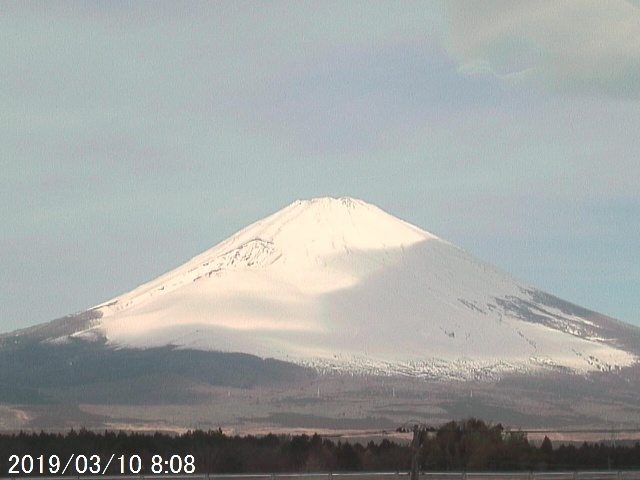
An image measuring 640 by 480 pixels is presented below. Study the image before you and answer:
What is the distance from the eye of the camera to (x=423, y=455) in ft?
359

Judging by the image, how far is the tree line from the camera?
338 feet

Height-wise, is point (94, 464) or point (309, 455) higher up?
point (309, 455)

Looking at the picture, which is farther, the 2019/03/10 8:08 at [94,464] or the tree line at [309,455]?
the tree line at [309,455]

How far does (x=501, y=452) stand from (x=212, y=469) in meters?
18.5

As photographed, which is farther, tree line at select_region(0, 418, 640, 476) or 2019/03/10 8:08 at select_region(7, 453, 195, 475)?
tree line at select_region(0, 418, 640, 476)

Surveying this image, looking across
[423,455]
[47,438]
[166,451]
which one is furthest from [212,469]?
[47,438]

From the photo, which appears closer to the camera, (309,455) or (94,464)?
(94,464)

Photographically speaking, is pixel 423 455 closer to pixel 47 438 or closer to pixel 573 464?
pixel 573 464

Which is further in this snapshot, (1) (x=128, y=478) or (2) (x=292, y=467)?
(2) (x=292, y=467)

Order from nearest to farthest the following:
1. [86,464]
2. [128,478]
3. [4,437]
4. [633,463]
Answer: [128,478] → [86,464] → [633,463] → [4,437]

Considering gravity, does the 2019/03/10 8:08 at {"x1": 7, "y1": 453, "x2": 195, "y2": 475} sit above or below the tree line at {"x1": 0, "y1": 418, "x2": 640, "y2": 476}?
below

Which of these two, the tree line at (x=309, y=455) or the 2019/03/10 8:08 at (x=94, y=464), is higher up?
the tree line at (x=309, y=455)

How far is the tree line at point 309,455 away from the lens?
10294 cm

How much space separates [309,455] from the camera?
11262 centimetres
